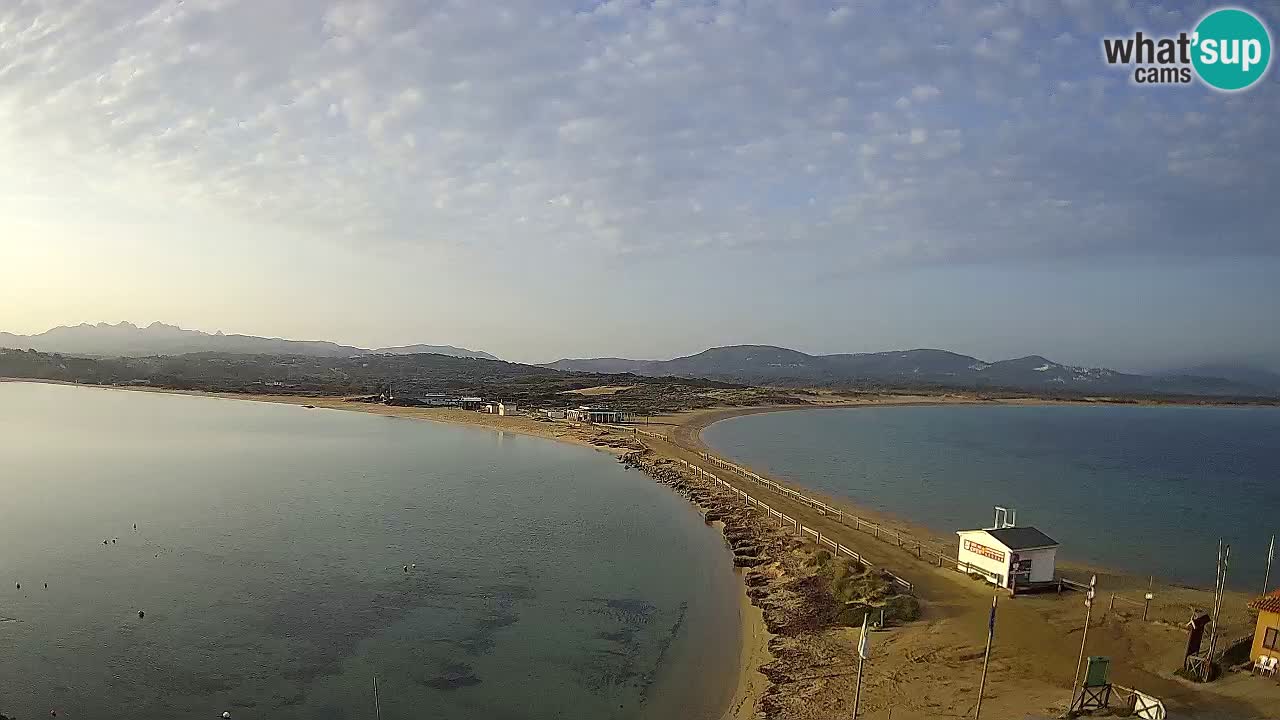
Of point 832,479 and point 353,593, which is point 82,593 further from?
point 832,479

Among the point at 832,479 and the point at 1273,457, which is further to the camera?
the point at 1273,457

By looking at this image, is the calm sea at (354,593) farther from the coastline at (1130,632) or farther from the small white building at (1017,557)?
the small white building at (1017,557)

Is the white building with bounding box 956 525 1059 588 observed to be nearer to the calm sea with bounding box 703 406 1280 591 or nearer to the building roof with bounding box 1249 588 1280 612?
the building roof with bounding box 1249 588 1280 612

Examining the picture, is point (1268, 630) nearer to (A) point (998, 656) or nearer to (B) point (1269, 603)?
(B) point (1269, 603)

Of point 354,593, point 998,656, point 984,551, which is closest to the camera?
point 998,656

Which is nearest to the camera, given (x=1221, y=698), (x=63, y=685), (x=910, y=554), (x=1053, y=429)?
(x=1221, y=698)

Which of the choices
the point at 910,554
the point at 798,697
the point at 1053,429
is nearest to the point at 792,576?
the point at 910,554

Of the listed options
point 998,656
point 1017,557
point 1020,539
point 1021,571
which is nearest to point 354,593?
point 998,656
